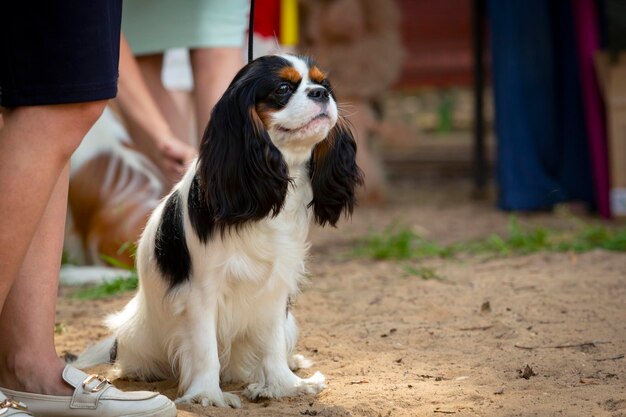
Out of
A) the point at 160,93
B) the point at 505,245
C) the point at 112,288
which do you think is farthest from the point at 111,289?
the point at 505,245

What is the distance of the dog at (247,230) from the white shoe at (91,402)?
317 millimetres

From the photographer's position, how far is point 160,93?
15.1 ft

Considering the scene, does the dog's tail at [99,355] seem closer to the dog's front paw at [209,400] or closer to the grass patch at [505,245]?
the dog's front paw at [209,400]

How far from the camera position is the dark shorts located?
2258mm

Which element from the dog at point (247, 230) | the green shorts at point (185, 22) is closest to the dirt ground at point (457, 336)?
the dog at point (247, 230)

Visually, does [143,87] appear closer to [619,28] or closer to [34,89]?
[34,89]

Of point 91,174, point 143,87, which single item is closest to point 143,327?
point 143,87

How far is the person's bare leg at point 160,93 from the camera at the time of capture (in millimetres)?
4449

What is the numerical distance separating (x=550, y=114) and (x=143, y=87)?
3.40m

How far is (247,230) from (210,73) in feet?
4.72

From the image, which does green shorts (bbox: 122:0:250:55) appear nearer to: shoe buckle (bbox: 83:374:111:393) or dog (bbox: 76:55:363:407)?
dog (bbox: 76:55:363:407)

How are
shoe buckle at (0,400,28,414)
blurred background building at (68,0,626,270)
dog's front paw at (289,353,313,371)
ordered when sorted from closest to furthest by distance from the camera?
shoe buckle at (0,400,28,414)
dog's front paw at (289,353,313,371)
blurred background building at (68,0,626,270)

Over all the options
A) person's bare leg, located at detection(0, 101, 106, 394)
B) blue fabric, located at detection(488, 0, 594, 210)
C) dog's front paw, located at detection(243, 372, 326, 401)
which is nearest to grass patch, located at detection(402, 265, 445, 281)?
dog's front paw, located at detection(243, 372, 326, 401)

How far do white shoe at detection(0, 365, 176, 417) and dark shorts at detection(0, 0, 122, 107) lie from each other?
72 cm
